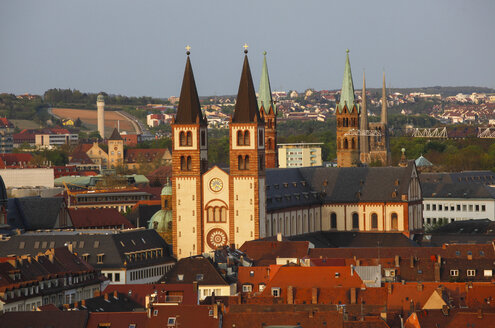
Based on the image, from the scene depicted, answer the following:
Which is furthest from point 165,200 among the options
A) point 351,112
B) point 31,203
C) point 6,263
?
point 6,263

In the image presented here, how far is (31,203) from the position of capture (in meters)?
164

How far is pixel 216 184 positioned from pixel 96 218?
110 ft

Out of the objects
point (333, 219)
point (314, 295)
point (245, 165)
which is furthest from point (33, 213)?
point (314, 295)

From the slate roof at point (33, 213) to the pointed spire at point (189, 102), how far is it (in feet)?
85.3

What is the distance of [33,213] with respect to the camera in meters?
163

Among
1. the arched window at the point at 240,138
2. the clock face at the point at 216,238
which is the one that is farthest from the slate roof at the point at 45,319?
the arched window at the point at 240,138

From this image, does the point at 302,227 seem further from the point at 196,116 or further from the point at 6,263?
the point at 6,263

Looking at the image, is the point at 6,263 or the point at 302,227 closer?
the point at 6,263

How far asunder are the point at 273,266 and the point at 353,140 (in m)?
82.4

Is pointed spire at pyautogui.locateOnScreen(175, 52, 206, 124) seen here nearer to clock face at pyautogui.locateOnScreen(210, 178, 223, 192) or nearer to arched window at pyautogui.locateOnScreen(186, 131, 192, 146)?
arched window at pyautogui.locateOnScreen(186, 131, 192, 146)

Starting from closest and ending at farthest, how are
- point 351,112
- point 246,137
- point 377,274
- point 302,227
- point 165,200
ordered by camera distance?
point 377,274, point 246,137, point 302,227, point 165,200, point 351,112

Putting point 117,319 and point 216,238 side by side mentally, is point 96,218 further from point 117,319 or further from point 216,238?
point 117,319

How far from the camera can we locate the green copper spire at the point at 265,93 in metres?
180

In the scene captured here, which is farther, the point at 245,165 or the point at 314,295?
the point at 245,165
